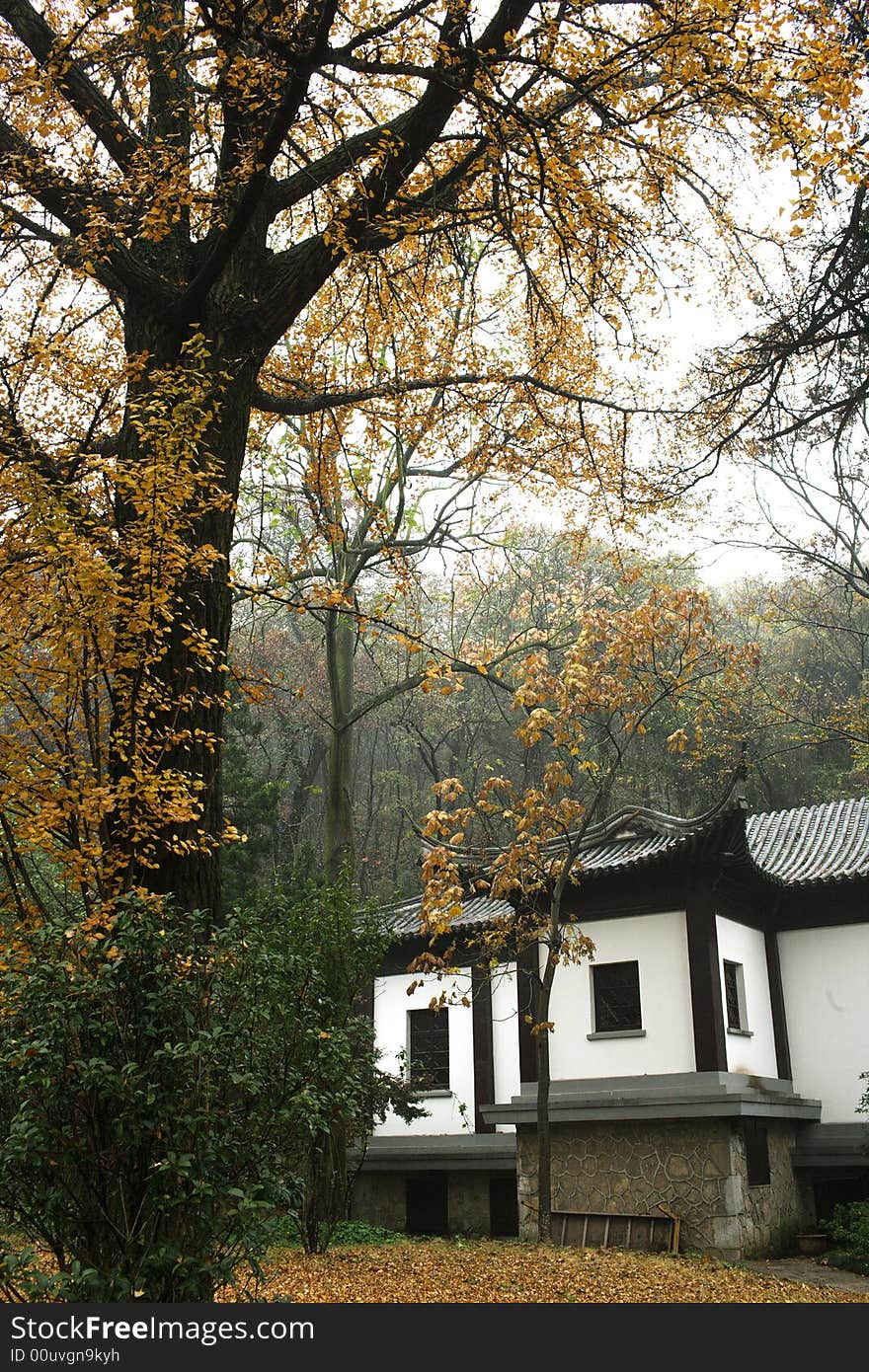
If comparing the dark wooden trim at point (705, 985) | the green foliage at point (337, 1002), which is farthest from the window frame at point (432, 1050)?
the dark wooden trim at point (705, 985)

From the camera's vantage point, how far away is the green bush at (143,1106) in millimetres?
4105

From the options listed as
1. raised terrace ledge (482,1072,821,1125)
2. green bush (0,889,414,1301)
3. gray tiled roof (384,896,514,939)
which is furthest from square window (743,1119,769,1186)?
green bush (0,889,414,1301)

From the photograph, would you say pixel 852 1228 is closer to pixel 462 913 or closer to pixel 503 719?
pixel 462 913

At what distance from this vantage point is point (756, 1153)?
12297mm

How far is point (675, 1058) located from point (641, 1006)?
76 centimetres

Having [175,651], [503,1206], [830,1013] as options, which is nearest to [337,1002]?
[503,1206]

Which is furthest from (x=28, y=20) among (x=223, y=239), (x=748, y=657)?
(x=748, y=657)

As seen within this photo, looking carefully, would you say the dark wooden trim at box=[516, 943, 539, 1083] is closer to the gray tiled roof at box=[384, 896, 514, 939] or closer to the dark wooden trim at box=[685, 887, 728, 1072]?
the gray tiled roof at box=[384, 896, 514, 939]

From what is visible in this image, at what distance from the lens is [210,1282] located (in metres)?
4.27

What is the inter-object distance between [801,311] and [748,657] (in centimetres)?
527

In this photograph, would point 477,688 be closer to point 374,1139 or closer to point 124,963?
point 374,1139

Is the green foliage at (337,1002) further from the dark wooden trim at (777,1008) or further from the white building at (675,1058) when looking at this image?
the dark wooden trim at (777,1008)

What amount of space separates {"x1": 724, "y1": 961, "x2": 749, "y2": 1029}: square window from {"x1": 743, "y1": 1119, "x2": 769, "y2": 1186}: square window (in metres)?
1.20

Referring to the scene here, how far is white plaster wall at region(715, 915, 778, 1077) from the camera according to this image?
42.7 feet
